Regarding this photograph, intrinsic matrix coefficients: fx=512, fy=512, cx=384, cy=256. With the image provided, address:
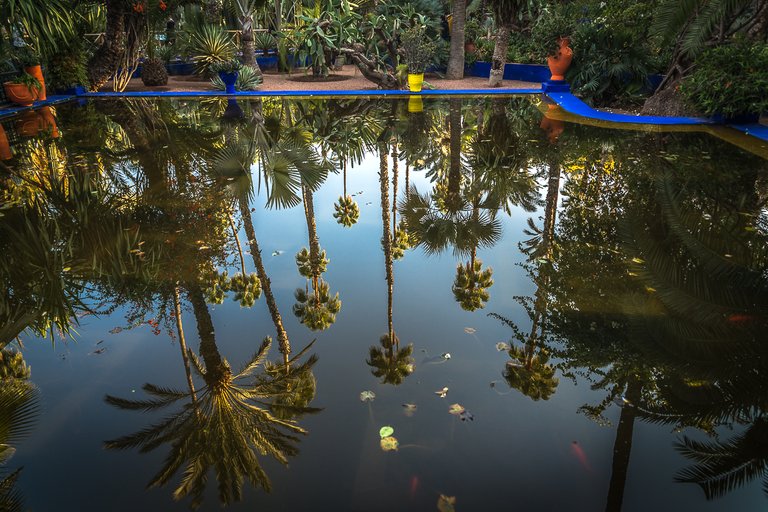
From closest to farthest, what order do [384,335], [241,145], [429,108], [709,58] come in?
[384,335] → [241,145] → [709,58] → [429,108]

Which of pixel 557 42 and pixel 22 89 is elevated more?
pixel 557 42

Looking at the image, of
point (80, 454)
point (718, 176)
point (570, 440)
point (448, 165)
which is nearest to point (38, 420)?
point (80, 454)

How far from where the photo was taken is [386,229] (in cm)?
649

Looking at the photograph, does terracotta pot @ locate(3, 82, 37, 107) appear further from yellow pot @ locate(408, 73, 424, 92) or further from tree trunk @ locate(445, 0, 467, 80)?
tree trunk @ locate(445, 0, 467, 80)

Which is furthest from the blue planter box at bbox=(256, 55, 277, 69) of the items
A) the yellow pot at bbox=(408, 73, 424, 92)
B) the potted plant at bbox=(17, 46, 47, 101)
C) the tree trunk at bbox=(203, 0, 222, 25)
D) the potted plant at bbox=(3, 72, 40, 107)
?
the potted plant at bbox=(3, 72, 40, 107)

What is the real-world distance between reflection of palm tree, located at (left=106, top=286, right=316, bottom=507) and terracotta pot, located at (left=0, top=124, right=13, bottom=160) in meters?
7.59

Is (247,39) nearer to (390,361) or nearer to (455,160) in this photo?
(455,160)

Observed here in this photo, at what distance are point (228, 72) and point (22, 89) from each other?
5.75 m

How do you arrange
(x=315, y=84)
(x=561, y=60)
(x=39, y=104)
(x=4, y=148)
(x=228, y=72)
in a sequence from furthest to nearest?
(x=315, y=84)
(x=228, y=72)
(x=561, y=60)
(x=39, y=104)
(x=4, y=148)

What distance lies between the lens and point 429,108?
14281 mm

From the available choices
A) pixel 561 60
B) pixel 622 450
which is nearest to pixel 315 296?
pixel 622 450

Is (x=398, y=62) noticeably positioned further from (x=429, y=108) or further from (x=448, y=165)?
(x=448, y=165)

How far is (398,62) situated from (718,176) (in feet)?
46.4

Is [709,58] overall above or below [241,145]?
above
